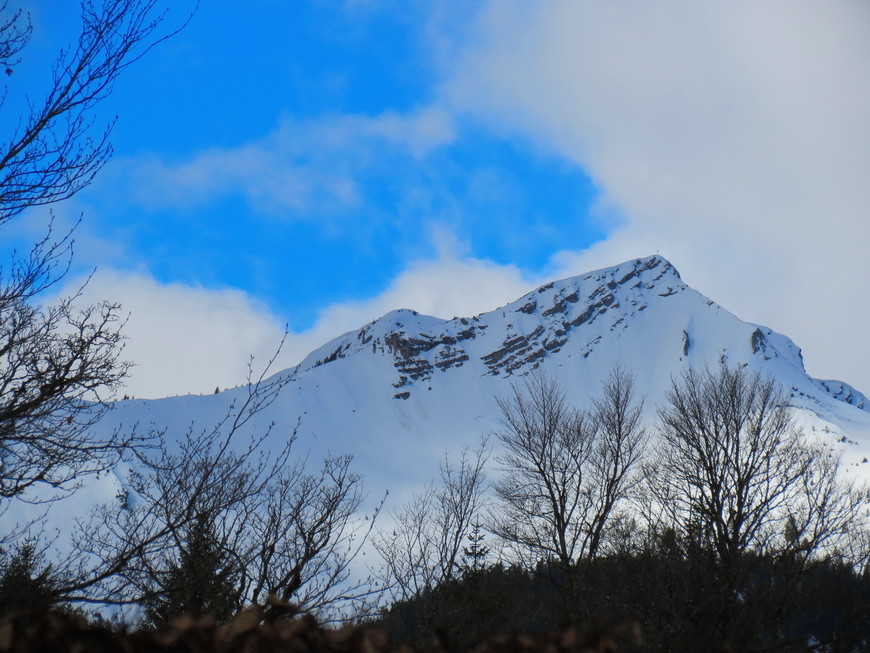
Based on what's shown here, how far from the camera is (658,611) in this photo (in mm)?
7359

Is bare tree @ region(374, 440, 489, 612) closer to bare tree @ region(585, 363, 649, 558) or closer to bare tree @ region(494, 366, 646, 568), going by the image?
bare tree @ region(494, 366, 646, 568)

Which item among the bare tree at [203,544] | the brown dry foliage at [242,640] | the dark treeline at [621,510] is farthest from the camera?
the dark treeline at [621,510]

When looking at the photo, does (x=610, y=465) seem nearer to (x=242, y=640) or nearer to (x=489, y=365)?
(x=242, y=640)

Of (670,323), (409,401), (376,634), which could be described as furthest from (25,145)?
(670,323)

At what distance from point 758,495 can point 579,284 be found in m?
164

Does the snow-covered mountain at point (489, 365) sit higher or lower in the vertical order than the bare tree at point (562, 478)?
higher

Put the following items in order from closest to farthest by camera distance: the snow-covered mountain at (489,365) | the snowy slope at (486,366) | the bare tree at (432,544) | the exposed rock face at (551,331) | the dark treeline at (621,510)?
1. the dark treeline at (621,510)
2. the bare tree at (432,544)
3. the snowy slope at (486,366)
4. the snow-covered mountain at (489,365)
5. the exposed rock face at (551,331)

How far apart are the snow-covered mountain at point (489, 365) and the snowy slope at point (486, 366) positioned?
33 cm

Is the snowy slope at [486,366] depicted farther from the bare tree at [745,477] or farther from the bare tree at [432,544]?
the bare tree at [432,544]

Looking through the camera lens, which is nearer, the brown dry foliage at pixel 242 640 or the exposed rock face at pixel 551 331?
the brown dry foliage at pixel 242 640

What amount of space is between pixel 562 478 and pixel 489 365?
136141mm

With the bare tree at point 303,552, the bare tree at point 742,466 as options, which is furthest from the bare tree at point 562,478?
the bare tree at point 303,552

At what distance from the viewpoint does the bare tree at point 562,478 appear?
639 inches

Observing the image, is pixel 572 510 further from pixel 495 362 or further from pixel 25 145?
pixel 495 362
